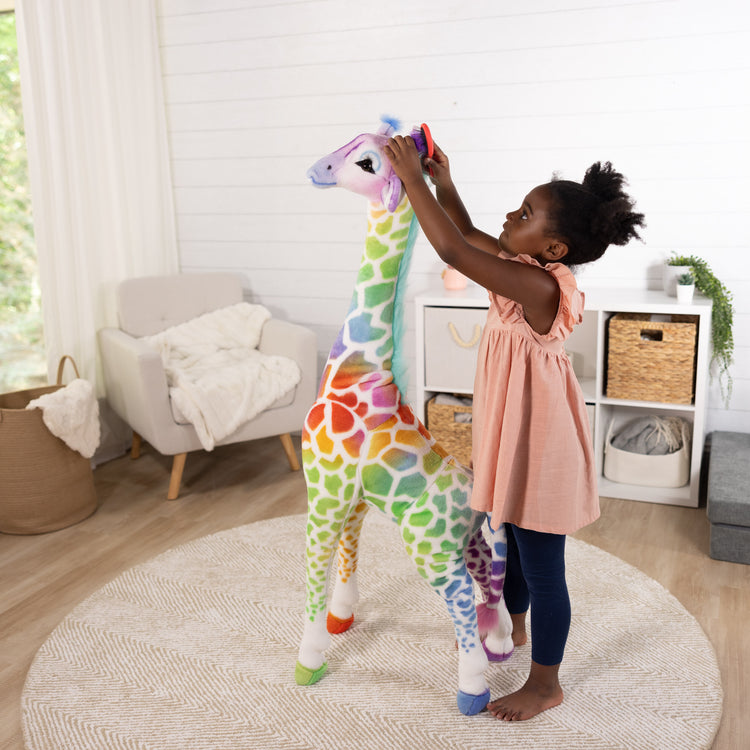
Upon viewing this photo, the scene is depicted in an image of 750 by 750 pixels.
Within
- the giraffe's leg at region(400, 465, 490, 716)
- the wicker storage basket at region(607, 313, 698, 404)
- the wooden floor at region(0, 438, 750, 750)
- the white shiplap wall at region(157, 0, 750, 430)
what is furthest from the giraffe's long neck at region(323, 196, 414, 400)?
the white shiplap wall at region(157, 0, 750, 430)

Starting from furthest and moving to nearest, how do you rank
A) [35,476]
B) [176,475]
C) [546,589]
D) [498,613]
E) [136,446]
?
1. [136,446]
2. [176,475]
3. [35,476]
4. [498,613]
5. [546,589]

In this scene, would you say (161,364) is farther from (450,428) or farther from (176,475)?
(450,428)

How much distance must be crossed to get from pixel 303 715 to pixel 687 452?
1720 mm

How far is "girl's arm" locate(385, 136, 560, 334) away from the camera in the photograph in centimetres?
135

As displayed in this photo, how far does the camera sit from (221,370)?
292 cm

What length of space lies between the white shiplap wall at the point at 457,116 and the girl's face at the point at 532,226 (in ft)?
5.23

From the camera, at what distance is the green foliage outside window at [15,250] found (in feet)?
10.0

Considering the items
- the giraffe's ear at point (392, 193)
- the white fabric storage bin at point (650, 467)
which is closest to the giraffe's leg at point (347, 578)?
the giraffe's ear at point (392, 193)

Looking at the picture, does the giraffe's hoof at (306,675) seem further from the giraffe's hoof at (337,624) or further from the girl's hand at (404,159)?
the girl's hand at (404,159)

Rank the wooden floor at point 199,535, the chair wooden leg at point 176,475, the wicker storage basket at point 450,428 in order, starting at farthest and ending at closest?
the wicker storage basket at point 450,428
the chair wooden leg at point 176,475
the wooden floor at point 199,535

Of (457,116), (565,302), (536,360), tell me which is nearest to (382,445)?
(536,360)

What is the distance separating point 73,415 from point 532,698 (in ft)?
5.69

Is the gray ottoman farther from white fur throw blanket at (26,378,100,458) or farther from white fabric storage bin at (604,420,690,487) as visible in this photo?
white fur throw blanket at (26,378,100,458)

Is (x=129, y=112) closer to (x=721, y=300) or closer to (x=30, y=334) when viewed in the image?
(x=30, y=334)
